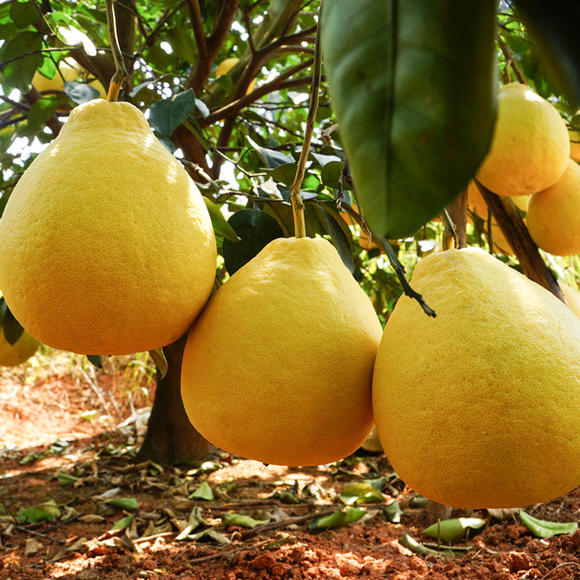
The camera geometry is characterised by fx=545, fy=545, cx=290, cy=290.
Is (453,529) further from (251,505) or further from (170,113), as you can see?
(170,113)

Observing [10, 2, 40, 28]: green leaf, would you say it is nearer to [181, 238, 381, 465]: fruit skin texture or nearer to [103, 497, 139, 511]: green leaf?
[181, 238, 381, 465]: fruit skin texture

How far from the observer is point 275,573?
142 cm

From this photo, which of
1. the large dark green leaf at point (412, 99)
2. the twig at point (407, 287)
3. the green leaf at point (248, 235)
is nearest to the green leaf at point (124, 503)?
the green leaf at point (248, 235)

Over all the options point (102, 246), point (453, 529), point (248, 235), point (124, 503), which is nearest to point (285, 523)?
point (453, 529)

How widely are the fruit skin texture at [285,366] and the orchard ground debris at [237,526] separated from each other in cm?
99

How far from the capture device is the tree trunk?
271 centimetres

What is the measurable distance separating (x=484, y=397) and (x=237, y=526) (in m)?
1.66

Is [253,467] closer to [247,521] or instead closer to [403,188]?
[247,521]

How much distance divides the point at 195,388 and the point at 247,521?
1475 millimetres

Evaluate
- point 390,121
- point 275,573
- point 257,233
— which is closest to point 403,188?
point 390,121

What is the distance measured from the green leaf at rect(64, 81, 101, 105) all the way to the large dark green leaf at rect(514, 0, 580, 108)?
1064mm

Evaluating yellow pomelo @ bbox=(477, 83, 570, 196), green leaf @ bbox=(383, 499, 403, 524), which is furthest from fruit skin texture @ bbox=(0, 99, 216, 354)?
green leaf @ bbox=(383, 499, 403, 524)

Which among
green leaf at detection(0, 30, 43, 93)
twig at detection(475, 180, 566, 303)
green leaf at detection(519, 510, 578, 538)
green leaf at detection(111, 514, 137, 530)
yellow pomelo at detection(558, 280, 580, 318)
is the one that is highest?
green leaf at detection(0, 30, 43, 93)

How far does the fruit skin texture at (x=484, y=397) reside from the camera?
1.65 feet
